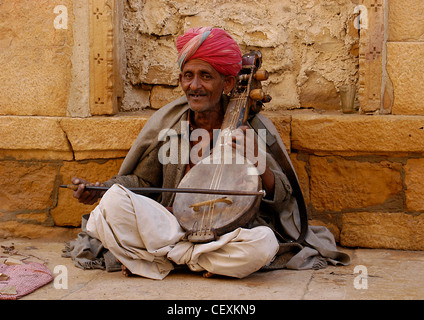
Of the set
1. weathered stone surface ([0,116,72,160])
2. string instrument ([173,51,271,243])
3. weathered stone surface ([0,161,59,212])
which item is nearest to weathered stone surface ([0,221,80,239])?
weathered stone surface ([0,161,59,212])

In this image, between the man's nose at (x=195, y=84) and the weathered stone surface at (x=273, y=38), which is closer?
the man's nose at (x=195, y=84)

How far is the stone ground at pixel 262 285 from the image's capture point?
2943 mm

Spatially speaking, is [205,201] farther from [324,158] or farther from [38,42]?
[38,42]

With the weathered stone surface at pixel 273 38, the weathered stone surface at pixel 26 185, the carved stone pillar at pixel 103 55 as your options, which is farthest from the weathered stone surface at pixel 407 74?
the weathered stone surface at pixel 26 185

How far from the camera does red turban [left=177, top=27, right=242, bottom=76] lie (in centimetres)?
354

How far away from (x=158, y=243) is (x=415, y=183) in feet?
5.67

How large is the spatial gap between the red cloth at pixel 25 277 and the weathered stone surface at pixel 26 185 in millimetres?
853

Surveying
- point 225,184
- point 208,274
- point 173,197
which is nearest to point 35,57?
point 173,197

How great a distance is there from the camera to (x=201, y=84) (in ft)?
11.7

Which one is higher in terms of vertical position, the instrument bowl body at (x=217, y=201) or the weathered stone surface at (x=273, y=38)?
the weathered stone surface at (x=273, y=38)

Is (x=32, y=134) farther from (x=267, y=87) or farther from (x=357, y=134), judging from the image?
(x=357, y=134)

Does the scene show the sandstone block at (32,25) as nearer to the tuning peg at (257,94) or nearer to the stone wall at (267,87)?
the stone wall at (267,87)

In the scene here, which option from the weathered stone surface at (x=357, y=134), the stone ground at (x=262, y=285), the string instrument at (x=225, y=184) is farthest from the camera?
the weathered stone surface at (x=357, y=134)

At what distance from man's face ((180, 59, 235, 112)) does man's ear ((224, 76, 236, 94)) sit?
5cm
